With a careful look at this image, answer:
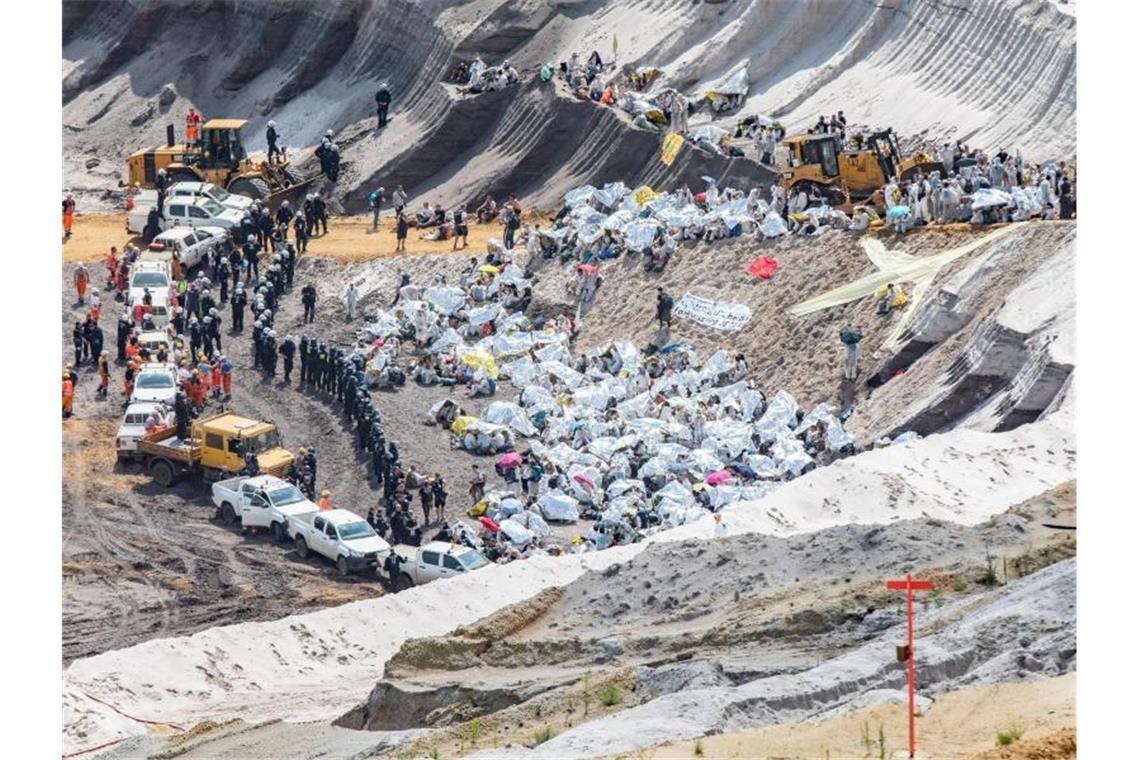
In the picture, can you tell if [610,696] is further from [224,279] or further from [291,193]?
[291,193]

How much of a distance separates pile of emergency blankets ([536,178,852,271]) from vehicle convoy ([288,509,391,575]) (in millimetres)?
11968

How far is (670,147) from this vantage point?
181ft

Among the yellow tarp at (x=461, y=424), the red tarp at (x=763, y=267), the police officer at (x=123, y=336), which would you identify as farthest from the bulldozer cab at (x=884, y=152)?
the police officer at (x=123, y=336)

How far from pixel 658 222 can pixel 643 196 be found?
160 cm

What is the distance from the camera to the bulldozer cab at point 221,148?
5950 cm

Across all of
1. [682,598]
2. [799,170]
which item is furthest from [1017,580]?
[799,170]

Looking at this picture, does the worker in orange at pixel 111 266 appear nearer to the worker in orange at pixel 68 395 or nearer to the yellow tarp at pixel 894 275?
the worker in orange at pixel 68 395

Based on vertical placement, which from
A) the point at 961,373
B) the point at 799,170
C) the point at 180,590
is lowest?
the point at 180,590

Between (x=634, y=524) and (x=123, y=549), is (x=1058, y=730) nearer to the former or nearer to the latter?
(x=634, y=524)

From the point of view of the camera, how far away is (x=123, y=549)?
41688 millimetres

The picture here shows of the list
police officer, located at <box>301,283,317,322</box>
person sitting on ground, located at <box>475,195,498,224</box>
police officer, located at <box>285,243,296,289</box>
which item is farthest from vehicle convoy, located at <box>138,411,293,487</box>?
person sitting on ground, located at <box>475,195,498,224</box>

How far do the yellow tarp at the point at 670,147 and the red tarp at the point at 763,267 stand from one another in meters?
5.70

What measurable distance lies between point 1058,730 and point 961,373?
768 inches

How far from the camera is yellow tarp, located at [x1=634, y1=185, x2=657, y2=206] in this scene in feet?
174
